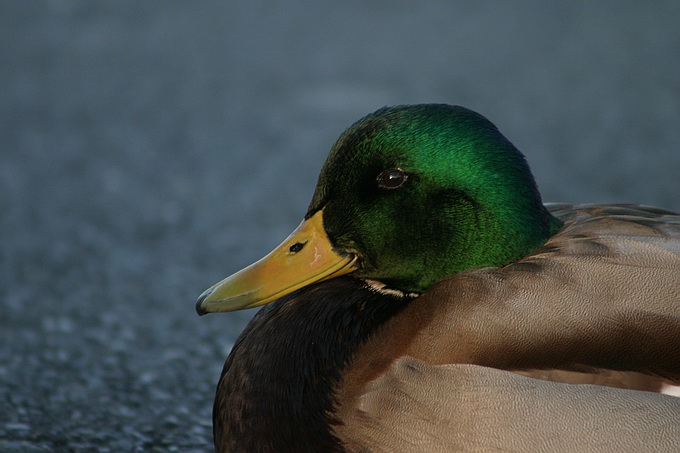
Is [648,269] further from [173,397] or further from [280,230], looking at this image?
[280,230]

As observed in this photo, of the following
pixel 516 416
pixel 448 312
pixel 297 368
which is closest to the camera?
pixel 516 416

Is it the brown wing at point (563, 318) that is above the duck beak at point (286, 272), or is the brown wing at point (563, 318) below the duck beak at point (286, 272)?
below

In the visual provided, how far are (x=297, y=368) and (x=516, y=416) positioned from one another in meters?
0.60

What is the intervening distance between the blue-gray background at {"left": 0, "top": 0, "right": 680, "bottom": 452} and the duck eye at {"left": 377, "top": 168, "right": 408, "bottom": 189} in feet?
3.61

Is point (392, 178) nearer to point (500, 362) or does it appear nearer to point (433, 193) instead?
point (433, 193)

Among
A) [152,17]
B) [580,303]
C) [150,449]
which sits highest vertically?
[152,17]

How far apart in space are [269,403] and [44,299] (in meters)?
1.80

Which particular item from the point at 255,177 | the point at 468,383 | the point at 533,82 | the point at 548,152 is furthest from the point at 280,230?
the point at 468,383

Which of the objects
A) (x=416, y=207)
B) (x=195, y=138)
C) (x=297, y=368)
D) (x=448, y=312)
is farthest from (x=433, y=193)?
(x=195, y=138)

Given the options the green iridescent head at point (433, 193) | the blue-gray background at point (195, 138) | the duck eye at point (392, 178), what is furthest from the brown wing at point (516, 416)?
the blue-gray background at point (195, 138)

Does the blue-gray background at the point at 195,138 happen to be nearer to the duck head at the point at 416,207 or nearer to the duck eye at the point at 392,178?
the duck head at the point at 416,207

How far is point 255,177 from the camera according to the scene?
5.09 metres

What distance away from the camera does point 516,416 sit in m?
2.35

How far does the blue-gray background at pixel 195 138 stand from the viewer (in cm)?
367
